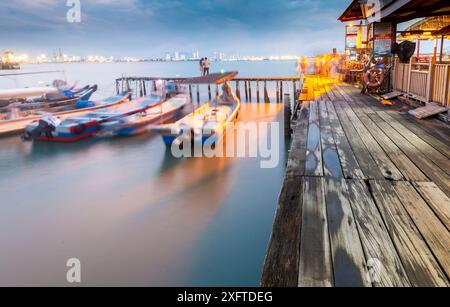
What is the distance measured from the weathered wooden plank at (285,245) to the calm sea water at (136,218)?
142 inches

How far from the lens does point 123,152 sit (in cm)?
1639

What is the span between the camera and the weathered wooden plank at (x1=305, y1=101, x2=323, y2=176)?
4158 mm

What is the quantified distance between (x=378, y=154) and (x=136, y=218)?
261 inches

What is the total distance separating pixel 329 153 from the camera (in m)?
4.82

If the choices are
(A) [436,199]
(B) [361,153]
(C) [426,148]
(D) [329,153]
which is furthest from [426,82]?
(A) [436,199]

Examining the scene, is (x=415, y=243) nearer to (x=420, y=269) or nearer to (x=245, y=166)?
(x=420, y=269)

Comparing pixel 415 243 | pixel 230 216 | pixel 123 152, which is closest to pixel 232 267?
pixel 230 216

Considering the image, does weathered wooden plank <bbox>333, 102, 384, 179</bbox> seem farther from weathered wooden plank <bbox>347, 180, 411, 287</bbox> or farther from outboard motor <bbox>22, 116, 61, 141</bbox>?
outboard motor <bbox>22, 116, 61, 141</bbox>

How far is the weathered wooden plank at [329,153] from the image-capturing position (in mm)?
4098

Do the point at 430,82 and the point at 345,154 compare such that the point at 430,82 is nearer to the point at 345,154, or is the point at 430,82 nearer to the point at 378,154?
the point at 378,154

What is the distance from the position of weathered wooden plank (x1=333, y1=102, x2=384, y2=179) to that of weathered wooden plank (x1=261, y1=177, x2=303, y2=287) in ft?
3.62

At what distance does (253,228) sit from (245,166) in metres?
5.17

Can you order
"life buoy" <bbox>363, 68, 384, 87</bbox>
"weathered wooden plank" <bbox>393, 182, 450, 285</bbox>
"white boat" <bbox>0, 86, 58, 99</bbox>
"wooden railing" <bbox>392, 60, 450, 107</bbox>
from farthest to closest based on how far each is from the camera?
1. "white boat" <bbox>0, 86, 58, 99</bbox>
2. "life buoy" <bbox>363, 68, 384, 87</bbox>
3. "wooden railing" <bbox>392, 60, 450, 107</bbox>
4. "weathered wooden plank" <bbox>393, 182, 450, 285</bbox>

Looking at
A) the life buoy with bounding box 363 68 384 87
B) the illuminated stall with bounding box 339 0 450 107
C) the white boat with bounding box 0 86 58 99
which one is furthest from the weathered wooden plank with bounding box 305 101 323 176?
the white boat with bounding box 0 86 58 99
